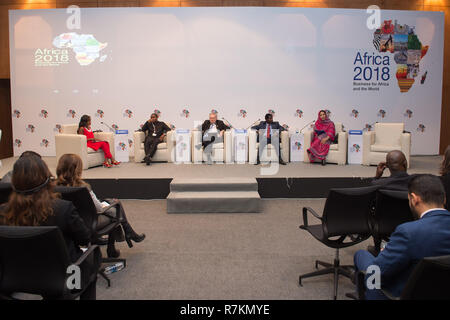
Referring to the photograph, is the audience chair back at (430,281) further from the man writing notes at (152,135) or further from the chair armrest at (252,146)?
the man writing notes at (152,135)

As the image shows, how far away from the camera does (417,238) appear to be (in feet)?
6.26

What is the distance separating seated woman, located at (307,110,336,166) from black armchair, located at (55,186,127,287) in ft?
17.4

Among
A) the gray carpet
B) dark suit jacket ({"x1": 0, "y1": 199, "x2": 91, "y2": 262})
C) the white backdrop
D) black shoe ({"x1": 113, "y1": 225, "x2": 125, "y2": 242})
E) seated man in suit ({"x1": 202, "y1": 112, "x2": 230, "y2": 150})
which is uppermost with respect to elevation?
the white backdrop

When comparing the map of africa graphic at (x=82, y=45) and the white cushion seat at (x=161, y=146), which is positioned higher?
the map of africa graphic at (x=82, y=45)

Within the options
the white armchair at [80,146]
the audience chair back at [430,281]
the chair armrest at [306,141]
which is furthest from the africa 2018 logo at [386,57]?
the audience chair back at [430,281]

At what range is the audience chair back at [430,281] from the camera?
1682 millimetres

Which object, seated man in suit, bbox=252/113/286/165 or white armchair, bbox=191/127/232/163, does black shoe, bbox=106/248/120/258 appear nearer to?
white armchair, bbox=191/127/232/163

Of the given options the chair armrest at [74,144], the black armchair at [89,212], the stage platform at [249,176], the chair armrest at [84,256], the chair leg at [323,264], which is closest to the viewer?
the chair armrest at [84,256]

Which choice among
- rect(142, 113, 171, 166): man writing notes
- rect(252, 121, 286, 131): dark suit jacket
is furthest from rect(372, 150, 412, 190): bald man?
rect(142, 113, 171, 166): man writing notes

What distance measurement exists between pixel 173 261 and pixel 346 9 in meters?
7.84

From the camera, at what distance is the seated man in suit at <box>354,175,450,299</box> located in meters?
1.90

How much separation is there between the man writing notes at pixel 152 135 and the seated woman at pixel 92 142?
646 millimetres

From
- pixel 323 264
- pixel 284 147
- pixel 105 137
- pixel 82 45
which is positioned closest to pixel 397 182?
pixel 323 264
